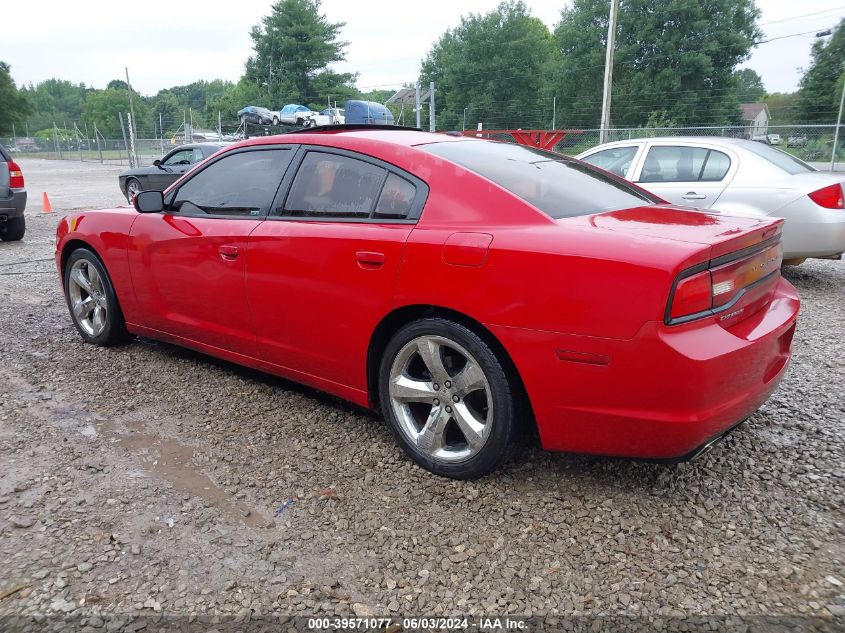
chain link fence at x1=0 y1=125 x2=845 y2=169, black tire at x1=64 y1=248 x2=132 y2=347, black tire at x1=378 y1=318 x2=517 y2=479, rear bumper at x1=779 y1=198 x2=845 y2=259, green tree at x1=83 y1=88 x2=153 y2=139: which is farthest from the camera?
green tree at x1=83 y1=88 x2=153 y2=139

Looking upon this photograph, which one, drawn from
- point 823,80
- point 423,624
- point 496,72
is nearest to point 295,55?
point 496,72

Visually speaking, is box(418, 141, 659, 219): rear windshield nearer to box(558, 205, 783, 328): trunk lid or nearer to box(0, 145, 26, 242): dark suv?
box(558, 205, 783, 328): trunk lid

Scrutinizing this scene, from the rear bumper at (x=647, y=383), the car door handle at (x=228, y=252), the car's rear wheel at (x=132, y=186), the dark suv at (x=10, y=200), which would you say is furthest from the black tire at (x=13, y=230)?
the rear bumper at (x=647, y=383)

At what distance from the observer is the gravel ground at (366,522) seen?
2.02m

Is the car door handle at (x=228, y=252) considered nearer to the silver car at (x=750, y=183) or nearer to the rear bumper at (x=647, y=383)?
the rear bumper at (x=647, y=383)

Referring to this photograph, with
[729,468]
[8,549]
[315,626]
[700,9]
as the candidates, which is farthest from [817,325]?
[700,9]

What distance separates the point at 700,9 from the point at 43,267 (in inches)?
1952

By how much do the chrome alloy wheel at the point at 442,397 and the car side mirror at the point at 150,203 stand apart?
2003mm

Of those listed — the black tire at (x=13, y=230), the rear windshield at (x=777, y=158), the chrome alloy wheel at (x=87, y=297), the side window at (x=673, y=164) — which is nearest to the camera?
the chrome alloy wheel at (x=87, y=297)

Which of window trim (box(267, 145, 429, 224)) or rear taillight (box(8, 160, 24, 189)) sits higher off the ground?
window trim (box(267, 145, 429, 224))

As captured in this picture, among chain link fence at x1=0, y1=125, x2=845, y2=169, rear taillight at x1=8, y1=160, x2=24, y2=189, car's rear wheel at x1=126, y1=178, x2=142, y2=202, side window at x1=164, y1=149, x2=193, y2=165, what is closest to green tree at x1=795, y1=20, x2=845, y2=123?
chain link fence at x1=0, y1=125, x2=845, y2=169

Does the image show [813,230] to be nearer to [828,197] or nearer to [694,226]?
[828,197]

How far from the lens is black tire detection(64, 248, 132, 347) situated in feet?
14.1

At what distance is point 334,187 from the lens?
310 centimetres
